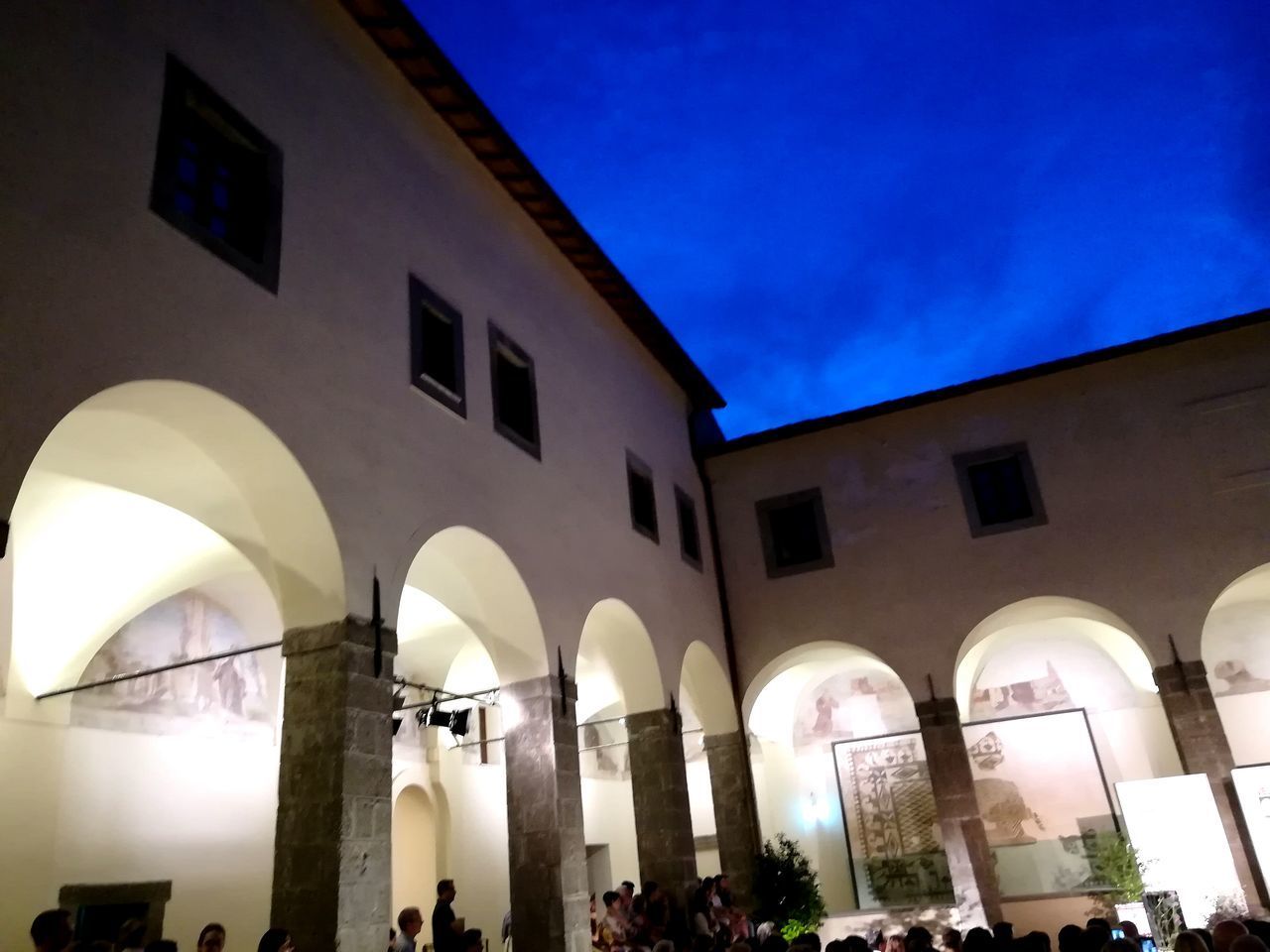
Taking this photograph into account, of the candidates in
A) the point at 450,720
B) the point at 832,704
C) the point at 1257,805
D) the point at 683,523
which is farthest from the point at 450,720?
the point at 1257,805

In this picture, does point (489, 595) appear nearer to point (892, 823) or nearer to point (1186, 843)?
point (1186, 843)

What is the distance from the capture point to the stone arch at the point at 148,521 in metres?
6.57

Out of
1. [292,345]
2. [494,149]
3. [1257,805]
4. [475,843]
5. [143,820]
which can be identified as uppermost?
[494,149]

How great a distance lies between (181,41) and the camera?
6.73 meters

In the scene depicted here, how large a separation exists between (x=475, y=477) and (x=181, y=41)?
408 centimetres

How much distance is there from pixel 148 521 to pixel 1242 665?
14633 millimetres

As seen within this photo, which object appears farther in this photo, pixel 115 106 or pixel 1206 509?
pixel 1206 509

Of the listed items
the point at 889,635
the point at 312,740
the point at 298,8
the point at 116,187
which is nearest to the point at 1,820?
the point at 312,740

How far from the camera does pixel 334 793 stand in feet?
20.8

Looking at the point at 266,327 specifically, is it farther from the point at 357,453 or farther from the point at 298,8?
the point at 298,8

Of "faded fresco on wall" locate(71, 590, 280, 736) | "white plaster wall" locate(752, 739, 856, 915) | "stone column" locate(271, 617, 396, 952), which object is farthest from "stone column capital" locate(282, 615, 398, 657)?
"white plaster wall" locate(752, 739, 856, 915)

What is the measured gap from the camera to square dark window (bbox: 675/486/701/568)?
14539mm

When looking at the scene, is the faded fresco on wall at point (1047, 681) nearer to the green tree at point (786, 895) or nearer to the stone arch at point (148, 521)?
the green tree at point (786, 895)

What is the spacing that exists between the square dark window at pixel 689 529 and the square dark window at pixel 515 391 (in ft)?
14.1
